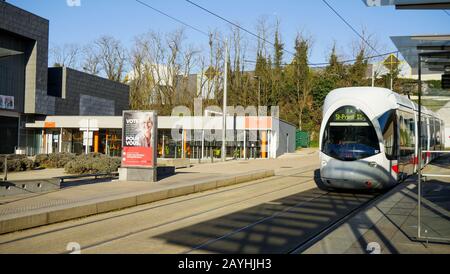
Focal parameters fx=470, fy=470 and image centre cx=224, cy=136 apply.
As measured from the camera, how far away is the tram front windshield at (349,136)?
1426cm

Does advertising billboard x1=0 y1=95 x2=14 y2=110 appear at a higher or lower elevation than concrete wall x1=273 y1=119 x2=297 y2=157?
higher

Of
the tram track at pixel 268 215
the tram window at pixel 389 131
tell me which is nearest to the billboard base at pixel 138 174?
the tram track at pixel 268 215

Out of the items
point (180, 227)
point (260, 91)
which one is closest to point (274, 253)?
point (180, 227)

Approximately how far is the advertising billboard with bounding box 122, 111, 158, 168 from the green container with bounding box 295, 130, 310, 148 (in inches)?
1518

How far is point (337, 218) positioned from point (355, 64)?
53.6 metres

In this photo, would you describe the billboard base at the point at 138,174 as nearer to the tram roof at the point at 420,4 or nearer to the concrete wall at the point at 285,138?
the tram roof at the point at 420,4

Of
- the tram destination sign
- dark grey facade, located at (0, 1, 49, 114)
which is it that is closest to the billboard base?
the tram destination sign

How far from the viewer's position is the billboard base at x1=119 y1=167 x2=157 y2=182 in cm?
1712

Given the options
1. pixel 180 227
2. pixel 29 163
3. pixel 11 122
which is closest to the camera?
pixel 180 227

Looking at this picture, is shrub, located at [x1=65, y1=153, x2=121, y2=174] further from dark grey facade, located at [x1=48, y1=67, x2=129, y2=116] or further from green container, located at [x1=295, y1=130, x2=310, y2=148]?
green container, located at [x1=295, y1=130, x2=310, y2=148]

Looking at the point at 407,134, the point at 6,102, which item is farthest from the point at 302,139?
the point at 407,134

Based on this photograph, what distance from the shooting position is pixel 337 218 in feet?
35.1

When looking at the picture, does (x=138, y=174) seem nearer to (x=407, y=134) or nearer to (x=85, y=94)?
(x=407, y=134)
